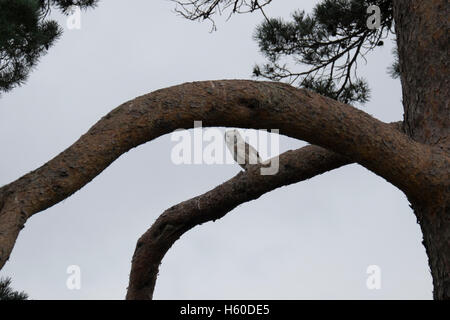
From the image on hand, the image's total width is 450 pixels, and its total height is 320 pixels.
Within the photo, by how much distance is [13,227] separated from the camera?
1572mm

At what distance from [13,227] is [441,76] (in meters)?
1.55

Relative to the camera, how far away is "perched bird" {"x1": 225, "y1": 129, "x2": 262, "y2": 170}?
3.60 meters

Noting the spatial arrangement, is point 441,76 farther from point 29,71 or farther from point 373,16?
point 29,71

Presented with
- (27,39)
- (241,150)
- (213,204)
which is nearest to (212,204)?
(213,204)

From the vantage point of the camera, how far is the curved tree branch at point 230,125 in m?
1.65

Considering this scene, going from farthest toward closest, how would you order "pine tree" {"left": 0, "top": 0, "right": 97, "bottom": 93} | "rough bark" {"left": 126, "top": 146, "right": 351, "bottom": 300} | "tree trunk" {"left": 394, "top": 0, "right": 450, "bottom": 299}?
1. "pine tree" {"left": 0, "top": 0, "right": 97, "bottom": 93}
2. "rough bark" {"left": 126, "top": 146, "right": 351, "bottom": 300}
3. "tree trunk" {"left": 394, "top": 0, "right": 450, "bottom": 299}

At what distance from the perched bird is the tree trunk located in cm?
113

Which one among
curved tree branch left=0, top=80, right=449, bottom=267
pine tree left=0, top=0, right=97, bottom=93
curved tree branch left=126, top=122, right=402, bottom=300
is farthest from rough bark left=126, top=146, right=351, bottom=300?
pine tree left=0, top=0, right=97, bottom=93

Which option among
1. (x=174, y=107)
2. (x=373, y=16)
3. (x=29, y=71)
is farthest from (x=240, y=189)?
(x=29, y=71)

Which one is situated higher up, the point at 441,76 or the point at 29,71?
the point at 29,71

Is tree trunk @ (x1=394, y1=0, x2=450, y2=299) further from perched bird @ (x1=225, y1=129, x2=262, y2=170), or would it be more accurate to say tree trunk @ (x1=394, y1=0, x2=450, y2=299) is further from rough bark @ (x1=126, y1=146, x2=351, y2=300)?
perched bird @ (x1=225, y1=129, x2=262, y2=170)

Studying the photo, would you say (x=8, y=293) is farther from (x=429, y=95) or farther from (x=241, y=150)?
(x=429, y=95)

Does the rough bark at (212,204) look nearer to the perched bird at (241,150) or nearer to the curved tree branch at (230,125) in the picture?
the curved tree branch at (230,125)

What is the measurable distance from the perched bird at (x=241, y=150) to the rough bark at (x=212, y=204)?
633mm
